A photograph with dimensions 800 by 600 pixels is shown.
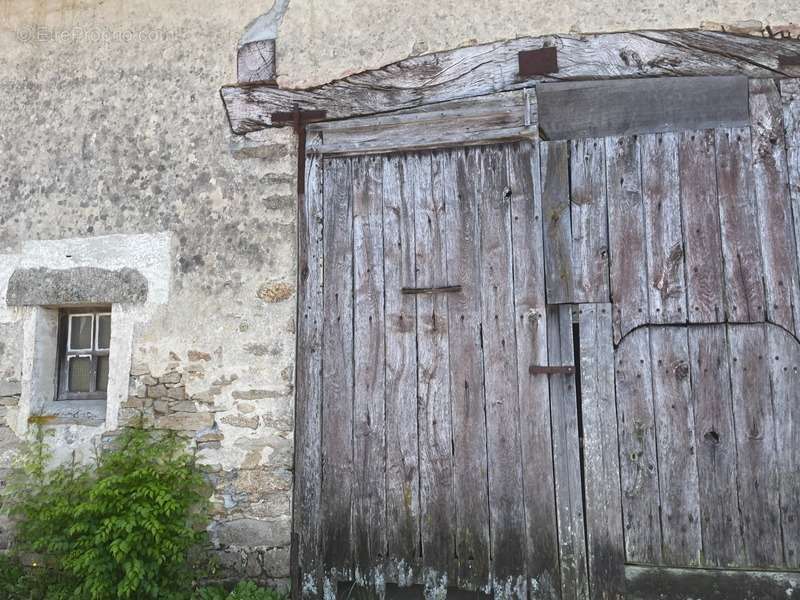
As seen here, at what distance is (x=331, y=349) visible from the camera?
3900mm

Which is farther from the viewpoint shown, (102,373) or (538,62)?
(102,373)

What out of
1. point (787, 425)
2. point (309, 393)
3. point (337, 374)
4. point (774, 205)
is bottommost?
point (787, 425)

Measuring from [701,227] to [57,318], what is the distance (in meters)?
3.75

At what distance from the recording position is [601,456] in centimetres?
354

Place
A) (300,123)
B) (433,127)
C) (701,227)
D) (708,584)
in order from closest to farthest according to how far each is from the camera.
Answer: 1. (708,584)
2. (701,227)
3. (433,127)
4. (300,123)

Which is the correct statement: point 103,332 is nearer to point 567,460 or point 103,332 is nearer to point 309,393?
point 309,393

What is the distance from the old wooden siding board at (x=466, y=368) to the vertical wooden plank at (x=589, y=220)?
0.51 m

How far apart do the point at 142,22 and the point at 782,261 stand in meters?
3.92

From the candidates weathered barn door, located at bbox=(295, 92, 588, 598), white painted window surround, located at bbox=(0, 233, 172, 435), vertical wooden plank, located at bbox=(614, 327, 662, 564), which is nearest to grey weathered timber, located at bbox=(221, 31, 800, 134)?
weathered barn door, located at bbox=(295, 92, 588, 598)

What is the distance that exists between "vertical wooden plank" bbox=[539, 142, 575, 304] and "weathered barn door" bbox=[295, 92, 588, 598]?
5 cm

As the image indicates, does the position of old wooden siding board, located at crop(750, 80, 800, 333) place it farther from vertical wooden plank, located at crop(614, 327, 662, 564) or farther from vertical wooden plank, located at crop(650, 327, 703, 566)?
vertical wooden plank, located at crop(614, 327, 662, 564)

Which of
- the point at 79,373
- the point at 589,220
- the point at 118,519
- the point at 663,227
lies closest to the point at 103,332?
the point at 79,373

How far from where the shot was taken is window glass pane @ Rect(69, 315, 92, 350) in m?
4.39

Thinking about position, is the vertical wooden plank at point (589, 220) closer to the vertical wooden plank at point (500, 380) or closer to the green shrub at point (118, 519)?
the vertical wooden plank at point (500, 380)
